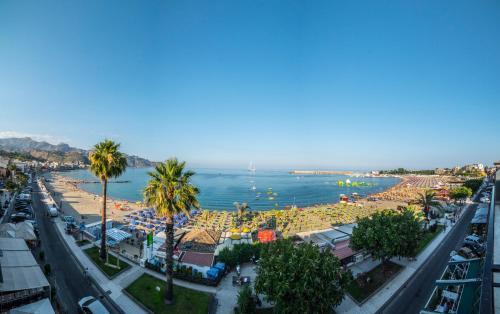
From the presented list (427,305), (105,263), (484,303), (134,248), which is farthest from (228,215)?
(484,303)

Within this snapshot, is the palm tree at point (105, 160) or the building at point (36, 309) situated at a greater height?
the palm tree at point (105, 160)

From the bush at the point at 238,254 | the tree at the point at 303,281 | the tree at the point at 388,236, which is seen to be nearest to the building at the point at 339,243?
the tree at the point at 388,236

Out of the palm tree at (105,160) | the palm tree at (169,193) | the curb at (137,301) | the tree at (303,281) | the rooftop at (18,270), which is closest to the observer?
the tree at (303,281)

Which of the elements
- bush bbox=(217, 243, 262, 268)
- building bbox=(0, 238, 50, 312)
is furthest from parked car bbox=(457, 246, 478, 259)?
building bbox=(0, 238, 50, 312)

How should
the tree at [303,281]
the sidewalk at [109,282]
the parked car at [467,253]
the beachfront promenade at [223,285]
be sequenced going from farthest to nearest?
the parked car at [467,253] < the beachfront promenade at [223,285] < the sidewalk at [109,282] < the tree at [303,281]

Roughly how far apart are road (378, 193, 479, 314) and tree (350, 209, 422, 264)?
2.60 m

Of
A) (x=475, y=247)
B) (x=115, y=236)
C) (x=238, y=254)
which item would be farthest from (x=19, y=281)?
(x=475, y=247)

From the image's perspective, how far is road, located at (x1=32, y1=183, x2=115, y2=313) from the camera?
636 inches

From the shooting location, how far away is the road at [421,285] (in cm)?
1688

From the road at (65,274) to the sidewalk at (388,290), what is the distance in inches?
652

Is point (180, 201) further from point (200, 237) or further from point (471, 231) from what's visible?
point (471, 231)

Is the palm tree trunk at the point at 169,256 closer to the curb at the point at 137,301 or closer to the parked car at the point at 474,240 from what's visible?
the curb at the point at 137,301

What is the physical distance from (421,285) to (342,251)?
22.1ft

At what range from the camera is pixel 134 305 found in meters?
16.1
